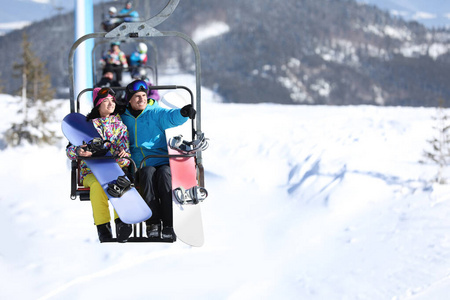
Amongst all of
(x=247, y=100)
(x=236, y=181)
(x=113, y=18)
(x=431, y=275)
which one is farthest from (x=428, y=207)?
(x=247, y=100)

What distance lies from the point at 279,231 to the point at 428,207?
2.06 m

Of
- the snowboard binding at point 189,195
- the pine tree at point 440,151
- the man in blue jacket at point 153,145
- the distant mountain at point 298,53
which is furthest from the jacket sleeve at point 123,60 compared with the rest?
the distant mountain at point 298,53

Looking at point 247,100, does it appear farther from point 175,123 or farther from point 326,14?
point 175,123

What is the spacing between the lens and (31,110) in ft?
38.4

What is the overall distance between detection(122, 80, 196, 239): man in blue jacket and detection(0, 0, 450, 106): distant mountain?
184 ft

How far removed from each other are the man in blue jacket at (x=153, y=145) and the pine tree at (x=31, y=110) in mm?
8141

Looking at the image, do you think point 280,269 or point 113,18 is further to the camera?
point 113,18

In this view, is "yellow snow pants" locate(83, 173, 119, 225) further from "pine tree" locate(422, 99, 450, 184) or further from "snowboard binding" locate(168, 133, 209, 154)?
"pine tree" locate(422, 99, 450, 184)

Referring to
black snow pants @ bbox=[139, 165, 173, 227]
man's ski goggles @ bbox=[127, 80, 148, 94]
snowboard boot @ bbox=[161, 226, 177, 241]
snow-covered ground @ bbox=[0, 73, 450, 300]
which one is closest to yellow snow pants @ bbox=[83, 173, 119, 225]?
black snow pants @ bbox=[139, 165, 173, 227]

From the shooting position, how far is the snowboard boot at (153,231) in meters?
3.48

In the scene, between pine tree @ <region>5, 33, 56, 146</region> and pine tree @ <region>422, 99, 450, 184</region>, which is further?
pine tree @ <region>5, 33, 56, 146</region>

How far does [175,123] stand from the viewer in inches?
144

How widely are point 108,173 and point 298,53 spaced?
70.3 metres

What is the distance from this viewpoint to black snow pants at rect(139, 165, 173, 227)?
3.53 m
